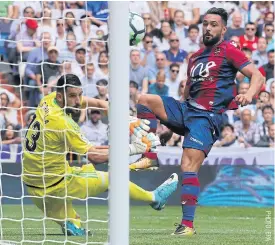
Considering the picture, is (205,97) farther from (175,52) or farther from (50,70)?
(175,52)

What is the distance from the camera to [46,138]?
7.54 m

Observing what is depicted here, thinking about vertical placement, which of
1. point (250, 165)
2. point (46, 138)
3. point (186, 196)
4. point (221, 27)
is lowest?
point (250, 165)

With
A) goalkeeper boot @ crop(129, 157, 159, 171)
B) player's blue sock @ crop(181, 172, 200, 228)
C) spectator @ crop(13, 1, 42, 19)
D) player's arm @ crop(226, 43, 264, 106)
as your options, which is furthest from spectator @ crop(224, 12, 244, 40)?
player's blue sock @ crop(181, 172, 200, 228)

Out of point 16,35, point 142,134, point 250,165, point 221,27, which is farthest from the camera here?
point 250,165

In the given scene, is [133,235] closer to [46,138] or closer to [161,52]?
[46,138]

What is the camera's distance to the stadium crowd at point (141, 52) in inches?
454

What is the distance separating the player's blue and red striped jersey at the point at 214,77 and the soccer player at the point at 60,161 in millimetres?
770

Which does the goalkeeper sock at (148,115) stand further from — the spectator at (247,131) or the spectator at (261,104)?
the spectator at (261,104)

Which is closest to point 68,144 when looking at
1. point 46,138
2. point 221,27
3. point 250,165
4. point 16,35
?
point 46,138

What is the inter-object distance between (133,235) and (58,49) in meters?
4.78

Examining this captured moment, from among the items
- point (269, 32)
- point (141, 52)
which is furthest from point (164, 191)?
point (269, 32)

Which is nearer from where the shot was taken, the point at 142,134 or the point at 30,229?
the point at 142,134

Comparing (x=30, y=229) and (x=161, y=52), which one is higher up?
(x=161, y=52)

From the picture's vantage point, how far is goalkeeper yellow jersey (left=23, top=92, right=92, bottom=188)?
736 cm
